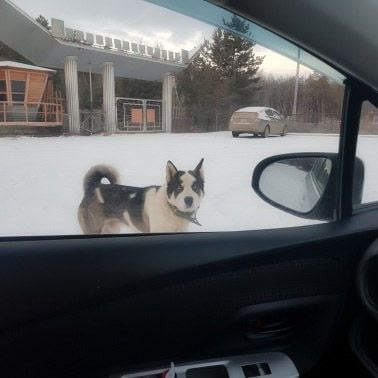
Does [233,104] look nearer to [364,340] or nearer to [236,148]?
[236,148]

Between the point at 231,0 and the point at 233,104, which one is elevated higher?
the point at 231,0

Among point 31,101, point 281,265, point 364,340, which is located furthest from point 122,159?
point 364,340

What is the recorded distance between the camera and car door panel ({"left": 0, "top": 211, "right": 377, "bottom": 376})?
5.48 ft

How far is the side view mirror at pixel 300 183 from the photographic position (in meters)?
1.73

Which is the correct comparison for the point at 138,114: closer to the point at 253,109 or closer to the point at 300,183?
Answer: the point at 253,109

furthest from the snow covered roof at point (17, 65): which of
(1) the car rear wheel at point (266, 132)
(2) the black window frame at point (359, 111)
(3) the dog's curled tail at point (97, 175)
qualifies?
(2) the black window frame at point (359, 111)

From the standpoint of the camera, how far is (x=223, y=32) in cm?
158

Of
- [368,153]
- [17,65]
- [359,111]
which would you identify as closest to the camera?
[359,111]

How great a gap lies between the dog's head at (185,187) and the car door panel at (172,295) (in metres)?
0.18

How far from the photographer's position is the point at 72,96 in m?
1.83

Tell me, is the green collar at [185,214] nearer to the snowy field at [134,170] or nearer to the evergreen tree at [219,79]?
the snowy field at [134,170]

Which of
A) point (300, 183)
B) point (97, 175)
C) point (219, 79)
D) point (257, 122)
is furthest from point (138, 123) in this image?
point (300, 183)

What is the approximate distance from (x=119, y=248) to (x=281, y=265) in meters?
0.63

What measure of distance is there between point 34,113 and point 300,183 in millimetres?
1109
